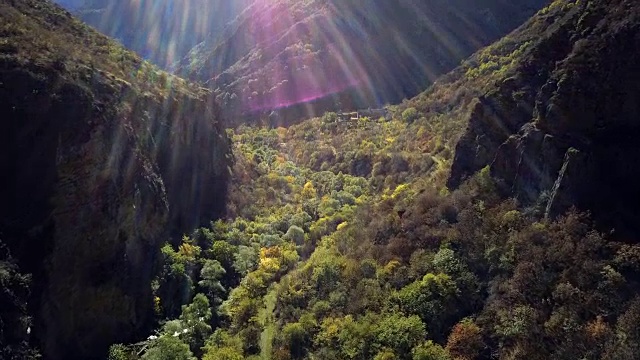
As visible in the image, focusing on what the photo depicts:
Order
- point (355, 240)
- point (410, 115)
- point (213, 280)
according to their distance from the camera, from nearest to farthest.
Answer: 1. point (355, 240)
2. point (213, 280)
3. point (410, 115)

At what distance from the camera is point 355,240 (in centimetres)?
4788

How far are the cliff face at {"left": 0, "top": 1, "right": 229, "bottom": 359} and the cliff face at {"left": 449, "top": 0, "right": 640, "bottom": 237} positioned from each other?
32.8m

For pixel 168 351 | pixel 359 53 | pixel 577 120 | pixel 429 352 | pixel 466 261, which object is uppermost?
pixel 359 53

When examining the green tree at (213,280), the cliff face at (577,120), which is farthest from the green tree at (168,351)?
the cliff face at (577,120)

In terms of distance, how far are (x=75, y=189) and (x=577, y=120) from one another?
3983 cm

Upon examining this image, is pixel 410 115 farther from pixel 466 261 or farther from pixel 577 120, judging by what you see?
pixel 466 261

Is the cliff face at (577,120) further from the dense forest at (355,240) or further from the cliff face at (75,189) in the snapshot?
the cliff face at (75,189)

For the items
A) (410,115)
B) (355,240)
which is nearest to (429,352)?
(355,240)

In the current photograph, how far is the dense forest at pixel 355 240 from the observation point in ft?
97.9

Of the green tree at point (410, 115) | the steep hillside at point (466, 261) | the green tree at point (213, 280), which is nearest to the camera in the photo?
the steep hillside at point (466, 261)

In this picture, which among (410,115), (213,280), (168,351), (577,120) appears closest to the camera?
(577,120)

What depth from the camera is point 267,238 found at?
59.0 m

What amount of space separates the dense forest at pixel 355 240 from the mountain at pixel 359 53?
7482 centimetres

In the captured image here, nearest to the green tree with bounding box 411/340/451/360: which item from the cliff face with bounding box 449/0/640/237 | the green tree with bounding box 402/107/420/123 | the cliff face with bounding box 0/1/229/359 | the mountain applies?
the cliff face with bounding box 449/0/640/237
